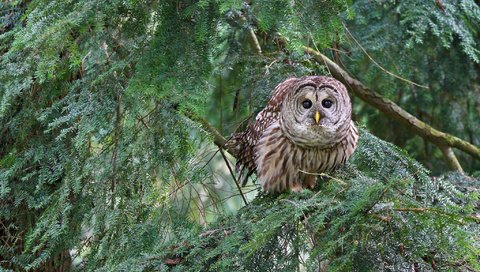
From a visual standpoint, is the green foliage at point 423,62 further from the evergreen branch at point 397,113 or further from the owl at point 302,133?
the owl at point 302,133

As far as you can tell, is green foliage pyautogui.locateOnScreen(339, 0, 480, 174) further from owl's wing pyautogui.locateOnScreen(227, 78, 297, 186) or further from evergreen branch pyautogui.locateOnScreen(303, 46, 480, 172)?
owl's wing pyautogui.locateOnScreen(227, 78, 297, 186)

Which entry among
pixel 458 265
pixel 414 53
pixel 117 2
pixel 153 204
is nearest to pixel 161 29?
pixel 117 2

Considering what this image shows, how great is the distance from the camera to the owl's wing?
173 inches

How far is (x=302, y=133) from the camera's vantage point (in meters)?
4.28

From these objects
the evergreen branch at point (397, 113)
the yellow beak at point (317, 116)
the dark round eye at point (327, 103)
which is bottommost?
the evergreen branch at point (397, 113)

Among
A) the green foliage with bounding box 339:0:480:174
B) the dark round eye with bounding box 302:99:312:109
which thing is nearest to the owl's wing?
the dark round eye with bounding box 302:99:312:109

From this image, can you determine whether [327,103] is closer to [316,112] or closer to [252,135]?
[316,112]

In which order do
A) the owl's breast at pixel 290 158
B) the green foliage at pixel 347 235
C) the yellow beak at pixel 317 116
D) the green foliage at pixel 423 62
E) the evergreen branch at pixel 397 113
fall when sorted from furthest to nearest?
1. the evergreen branch at pixel 397 113
2. the green foliage at pixel 423 62
3. the owl's breast at pixel 290 158
4. the yellow beak at pixel 317 116
5. the green foliage at pixel 347 235

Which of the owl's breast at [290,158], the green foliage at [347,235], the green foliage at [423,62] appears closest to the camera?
the green foliage at [347,235]

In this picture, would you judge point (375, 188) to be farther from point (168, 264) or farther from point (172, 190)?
point (172, 190)

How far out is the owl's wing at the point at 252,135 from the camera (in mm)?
4400

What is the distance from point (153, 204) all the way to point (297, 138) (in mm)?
840

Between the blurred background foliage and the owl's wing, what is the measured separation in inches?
4.9

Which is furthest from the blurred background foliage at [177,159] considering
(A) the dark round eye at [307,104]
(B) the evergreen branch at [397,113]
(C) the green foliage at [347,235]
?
(A) the dark round eye at [307,104]
